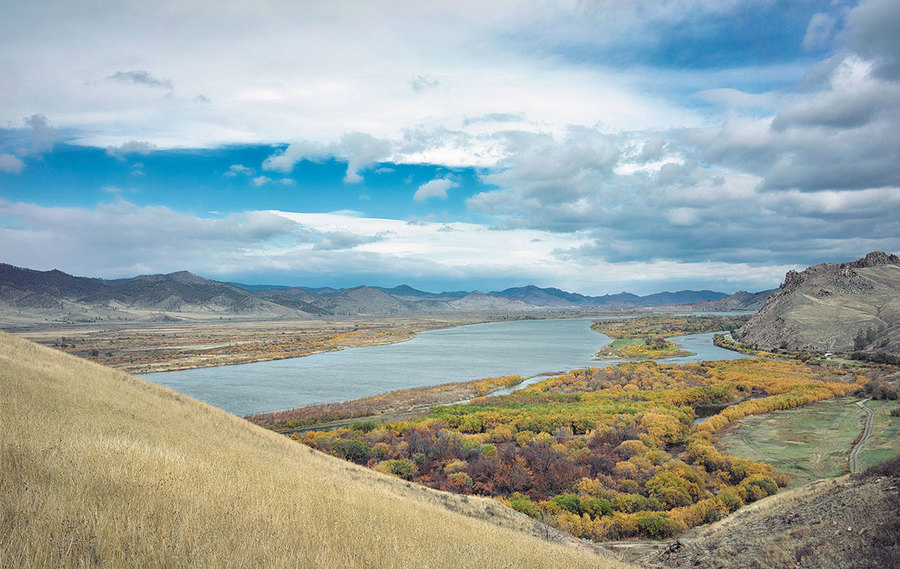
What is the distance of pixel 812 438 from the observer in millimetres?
29453

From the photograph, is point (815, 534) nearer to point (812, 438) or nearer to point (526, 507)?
point (526, 507)

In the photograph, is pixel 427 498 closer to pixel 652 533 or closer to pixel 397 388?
pixel 652 533

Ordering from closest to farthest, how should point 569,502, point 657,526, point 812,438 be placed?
point 657,526, point 569,502, point 812,438

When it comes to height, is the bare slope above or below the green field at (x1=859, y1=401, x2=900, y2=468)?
above

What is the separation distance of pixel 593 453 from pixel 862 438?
658 inches

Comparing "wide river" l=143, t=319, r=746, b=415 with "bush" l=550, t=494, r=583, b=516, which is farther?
"wide river" l=143, t=319, r=746, b=415

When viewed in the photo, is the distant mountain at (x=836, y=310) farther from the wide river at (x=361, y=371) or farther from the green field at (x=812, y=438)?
the green field at (x=812, y=438)

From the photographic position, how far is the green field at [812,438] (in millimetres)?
24062

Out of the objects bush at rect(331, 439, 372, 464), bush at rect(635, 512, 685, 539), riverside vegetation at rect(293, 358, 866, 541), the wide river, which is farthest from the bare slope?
the wide river

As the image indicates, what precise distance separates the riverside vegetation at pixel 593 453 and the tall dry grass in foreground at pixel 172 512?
494 inches

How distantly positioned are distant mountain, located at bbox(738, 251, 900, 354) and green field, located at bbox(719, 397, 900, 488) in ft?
128

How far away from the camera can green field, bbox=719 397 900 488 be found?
24.1 metres

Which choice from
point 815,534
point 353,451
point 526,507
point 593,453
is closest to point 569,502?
point 526,507

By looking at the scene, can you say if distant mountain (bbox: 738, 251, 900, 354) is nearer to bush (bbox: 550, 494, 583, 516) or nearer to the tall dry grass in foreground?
bush (bbox: 550, 494, 583, 516)
